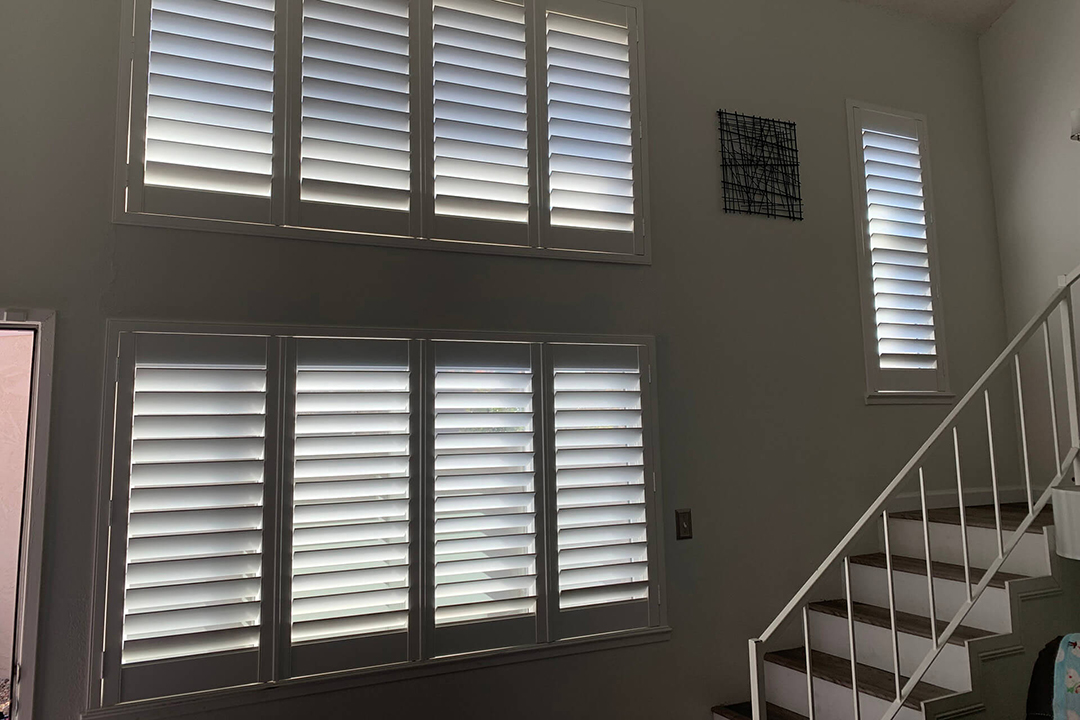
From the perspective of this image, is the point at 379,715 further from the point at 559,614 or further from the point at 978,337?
the point at 978,337

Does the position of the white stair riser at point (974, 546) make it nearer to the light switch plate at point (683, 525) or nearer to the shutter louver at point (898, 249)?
the shutter louver at point (898, 249)

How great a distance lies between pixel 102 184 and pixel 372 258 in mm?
924

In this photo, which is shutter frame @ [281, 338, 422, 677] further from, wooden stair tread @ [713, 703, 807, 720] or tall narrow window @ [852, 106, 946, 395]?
tall narrow window @ [852, 106, 946, 395]

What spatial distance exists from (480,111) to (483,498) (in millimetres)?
1551

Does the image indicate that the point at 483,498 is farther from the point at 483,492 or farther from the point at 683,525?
the point at 683,525

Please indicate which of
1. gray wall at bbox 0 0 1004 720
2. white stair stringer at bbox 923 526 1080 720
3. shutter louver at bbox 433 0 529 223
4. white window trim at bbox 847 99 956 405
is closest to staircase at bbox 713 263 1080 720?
white stair stringer at bbox 923 526 1080 720

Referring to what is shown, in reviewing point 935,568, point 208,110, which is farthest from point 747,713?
point 208,110

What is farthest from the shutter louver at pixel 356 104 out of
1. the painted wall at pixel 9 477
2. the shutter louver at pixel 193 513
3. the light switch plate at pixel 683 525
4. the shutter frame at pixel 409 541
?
the light switch plate at pixel 683 525

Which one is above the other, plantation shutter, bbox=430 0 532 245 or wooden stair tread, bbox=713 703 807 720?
plantation shutter, bbox=430 0 532 245

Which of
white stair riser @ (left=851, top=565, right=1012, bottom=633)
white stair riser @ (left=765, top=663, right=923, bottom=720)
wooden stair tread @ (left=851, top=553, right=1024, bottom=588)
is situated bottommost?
white stair riser @ (left=765, top=663, right=923, bottom=720)

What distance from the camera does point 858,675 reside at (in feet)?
9.87

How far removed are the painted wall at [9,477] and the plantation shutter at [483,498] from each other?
1.44 meters

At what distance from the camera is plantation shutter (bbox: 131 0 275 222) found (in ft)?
8.56

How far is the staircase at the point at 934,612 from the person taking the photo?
265 centimetres
